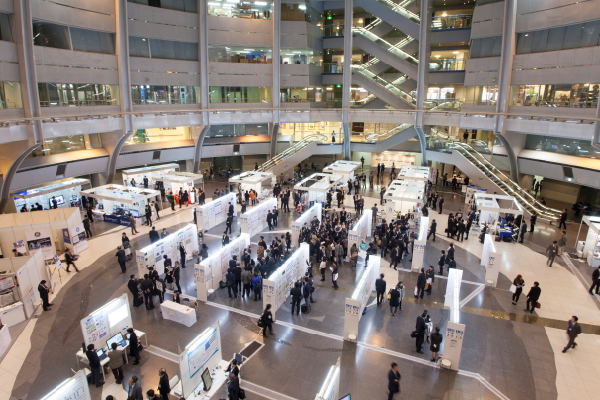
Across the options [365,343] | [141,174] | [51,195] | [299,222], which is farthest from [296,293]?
[141,174]

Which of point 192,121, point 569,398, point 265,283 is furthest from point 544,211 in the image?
point 192,121

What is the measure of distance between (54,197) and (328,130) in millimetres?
22917

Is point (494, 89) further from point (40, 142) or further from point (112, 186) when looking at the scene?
point (40, 142)

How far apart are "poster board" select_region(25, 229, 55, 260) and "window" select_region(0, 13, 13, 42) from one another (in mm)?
11004

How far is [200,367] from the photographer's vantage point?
923 cm

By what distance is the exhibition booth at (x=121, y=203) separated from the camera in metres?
21.1

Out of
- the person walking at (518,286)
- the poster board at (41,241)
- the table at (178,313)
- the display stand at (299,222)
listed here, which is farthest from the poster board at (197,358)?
the poster board at (41,241)

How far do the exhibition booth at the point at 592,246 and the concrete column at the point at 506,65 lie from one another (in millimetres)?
10808

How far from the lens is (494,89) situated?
2680cm

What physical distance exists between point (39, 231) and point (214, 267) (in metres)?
8.12

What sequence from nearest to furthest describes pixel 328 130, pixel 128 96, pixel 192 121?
pixel 128 96 < pixel 192 121 < pixel 328 130

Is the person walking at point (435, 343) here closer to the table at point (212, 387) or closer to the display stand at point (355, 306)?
the display stand at point (355, 306)

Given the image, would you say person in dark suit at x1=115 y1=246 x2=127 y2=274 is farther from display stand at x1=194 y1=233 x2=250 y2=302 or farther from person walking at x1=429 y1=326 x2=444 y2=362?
person walking at x1=429 y1=326 x2=444 y2=362

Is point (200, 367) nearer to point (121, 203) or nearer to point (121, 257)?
A: point (121, 257)
